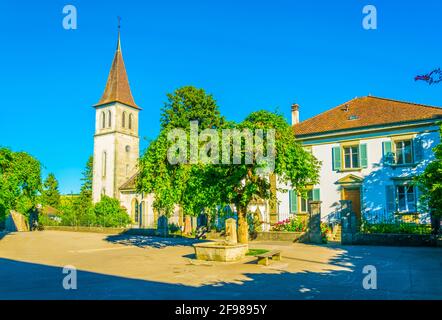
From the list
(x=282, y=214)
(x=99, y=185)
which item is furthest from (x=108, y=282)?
(x=99, y=185)

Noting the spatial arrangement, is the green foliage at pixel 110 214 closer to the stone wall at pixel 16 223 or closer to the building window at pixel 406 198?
the stone wall at pixel 16 223

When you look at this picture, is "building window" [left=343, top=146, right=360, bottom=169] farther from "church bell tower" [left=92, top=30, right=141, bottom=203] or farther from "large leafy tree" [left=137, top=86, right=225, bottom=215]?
"church bell tower" [left=92, top=30, right=141, bottom=203]

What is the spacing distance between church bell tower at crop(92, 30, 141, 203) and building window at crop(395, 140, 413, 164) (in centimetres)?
3275

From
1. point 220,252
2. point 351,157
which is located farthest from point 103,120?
point 220,252

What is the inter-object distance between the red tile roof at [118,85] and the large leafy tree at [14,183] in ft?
92.0

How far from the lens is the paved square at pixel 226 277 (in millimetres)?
8188

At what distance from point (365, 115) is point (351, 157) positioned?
11.5 ft

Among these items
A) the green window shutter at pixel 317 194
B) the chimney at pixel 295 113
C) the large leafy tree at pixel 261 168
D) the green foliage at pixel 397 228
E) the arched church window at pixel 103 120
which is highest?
the arched church window at pixel 103 120

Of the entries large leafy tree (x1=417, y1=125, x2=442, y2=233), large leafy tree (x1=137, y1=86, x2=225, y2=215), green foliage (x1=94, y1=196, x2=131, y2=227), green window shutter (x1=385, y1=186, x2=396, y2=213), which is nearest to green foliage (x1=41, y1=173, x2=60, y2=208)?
green foliage (x1=94, y1=196, x2=131, y2=227)

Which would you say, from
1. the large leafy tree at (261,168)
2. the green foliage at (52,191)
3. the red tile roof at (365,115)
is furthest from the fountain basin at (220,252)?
the green foliage at (52,191)

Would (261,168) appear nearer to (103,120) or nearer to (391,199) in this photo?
(391,199)

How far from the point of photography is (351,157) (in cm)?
2583

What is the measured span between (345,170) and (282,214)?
17.4ft
